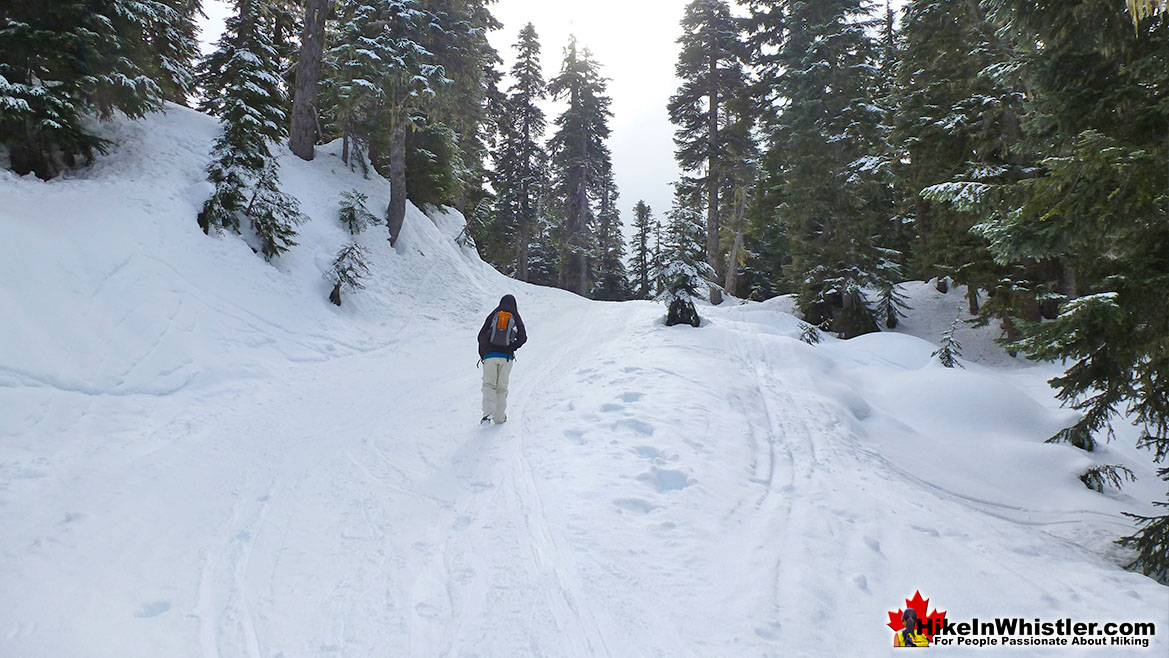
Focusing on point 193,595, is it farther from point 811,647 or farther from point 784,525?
point 784,525

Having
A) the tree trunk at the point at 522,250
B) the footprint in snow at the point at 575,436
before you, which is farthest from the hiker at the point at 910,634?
the tree trunk at the point at 522,250

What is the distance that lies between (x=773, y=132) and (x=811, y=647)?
1903 centimetres

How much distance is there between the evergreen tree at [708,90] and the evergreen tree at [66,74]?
21.3 meters

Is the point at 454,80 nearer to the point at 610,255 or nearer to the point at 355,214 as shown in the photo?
the point at 355,214

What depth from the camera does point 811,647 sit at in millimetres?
3123

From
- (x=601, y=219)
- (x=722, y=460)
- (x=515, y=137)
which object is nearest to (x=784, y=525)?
(x=722, y=460)

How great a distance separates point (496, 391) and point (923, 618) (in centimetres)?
519

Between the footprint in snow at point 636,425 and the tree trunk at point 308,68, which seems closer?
the footprint in snow at point 636,425

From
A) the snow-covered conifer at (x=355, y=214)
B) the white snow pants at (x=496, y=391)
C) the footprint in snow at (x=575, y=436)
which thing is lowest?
the footprint in snow at (x=575, y=436)

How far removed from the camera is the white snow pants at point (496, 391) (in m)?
7.05

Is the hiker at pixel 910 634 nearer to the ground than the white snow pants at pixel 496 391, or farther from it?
nearer to the ground

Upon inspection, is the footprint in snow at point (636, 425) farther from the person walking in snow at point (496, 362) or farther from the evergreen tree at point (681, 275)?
the evergreen tree at point (681, 275)

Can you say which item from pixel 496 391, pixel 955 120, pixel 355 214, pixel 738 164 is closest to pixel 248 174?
pixel 355 214

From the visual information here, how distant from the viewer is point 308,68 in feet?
53.0
